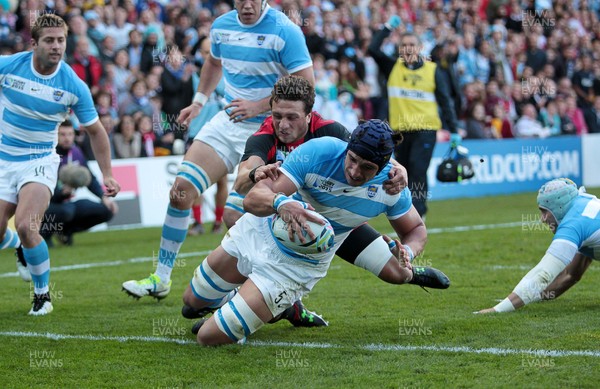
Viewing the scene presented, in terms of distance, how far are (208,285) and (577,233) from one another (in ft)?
8.72

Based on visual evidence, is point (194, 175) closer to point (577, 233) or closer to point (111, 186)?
point (111, 186)

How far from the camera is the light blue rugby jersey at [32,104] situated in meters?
7.93

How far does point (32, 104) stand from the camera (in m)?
7.96

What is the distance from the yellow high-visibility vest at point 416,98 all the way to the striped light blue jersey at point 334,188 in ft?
22.9

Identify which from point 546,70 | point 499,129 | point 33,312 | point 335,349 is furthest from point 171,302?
point 546,70

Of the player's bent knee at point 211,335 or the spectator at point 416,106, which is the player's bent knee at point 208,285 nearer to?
the player's bent knee at point 211,335

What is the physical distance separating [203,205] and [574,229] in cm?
980

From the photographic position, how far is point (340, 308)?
7.80 metres

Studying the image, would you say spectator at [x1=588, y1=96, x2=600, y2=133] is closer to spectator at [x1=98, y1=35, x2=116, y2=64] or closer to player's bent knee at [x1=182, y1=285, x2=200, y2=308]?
spectator at [x1=98, y1=35, x2=116, y2=64]

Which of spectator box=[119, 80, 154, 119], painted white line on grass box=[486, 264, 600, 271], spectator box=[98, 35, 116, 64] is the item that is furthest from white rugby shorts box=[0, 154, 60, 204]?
spectator box=[98, 35, 116, 64]

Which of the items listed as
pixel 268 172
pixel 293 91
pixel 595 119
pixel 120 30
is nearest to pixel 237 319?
pixel 268 172

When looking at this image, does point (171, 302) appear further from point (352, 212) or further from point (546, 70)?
point (546, 70)

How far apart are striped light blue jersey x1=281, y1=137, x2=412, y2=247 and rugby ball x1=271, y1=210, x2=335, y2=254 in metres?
0.23

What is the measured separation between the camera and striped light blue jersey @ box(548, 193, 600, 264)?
698 centimetres
